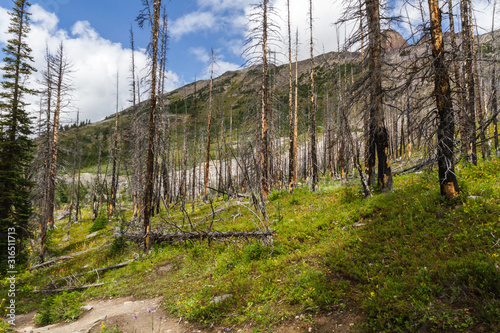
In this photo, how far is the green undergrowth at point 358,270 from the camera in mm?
3691

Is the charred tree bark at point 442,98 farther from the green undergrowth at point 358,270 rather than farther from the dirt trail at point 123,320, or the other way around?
the dirt trail at point 123,320

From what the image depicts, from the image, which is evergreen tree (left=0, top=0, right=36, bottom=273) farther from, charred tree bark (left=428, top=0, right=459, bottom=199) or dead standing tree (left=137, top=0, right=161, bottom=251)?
charred tree bark (left=428, top=0, right=459, bottom=199)

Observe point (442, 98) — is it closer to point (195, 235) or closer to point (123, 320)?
point (195, 235)

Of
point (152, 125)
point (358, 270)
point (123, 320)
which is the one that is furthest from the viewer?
point (152, 125)

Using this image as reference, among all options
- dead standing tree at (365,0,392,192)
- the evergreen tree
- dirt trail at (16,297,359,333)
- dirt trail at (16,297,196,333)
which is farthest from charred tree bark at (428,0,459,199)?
the evergreen tree

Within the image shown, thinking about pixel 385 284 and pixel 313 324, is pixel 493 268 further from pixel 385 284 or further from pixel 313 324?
pixel 313 324

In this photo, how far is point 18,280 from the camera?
11633 millimetres

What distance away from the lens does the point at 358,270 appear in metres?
5.10

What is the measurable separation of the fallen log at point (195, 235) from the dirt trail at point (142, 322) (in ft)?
10.8

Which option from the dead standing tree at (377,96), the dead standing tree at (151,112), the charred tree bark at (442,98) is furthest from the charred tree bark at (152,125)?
the charred tree bark at (442,98)

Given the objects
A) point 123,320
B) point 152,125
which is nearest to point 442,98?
point 123,320

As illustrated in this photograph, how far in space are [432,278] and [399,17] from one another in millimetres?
8860

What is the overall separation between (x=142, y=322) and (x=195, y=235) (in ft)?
Answer: 15.1

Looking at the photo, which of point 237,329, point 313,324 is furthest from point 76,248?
point 313,324
